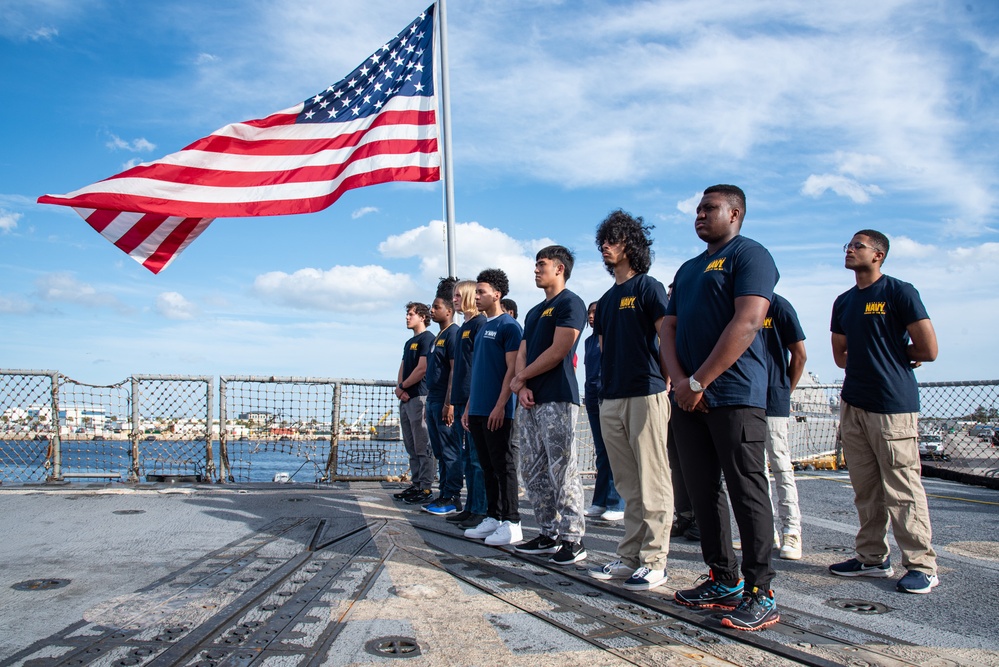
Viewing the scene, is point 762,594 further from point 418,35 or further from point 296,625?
point 418,35

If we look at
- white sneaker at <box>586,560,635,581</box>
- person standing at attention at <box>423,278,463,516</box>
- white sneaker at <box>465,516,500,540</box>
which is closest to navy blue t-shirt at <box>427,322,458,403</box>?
person standing at attention at <box>423,278,463,516</box>

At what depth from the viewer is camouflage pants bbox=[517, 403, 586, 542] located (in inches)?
152

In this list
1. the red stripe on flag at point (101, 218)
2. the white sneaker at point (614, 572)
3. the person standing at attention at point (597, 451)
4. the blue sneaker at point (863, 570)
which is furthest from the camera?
the red stripe on flag at point (101, 218)

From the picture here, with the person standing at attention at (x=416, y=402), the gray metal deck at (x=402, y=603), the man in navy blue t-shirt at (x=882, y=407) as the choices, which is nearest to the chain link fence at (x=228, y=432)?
the person standing at attention at (x=416, y=402)

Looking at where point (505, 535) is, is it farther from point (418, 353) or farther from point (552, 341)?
point (418, 353)

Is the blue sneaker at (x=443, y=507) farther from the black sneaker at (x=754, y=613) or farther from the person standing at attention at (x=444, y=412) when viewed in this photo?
the black sneaker at (x=754, y=613)

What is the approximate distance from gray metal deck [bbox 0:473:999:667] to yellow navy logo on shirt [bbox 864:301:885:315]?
4.67 feet

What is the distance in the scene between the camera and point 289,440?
848cm

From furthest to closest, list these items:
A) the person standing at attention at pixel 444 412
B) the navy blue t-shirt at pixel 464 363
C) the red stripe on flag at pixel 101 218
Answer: the red stripe on flag at pixel 101 218, the person standing at attention at pixel 444 412, the navy blue t-shirt at pixel 464 363

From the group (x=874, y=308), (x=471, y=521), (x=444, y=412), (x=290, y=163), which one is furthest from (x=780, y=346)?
(x=290, y=163)

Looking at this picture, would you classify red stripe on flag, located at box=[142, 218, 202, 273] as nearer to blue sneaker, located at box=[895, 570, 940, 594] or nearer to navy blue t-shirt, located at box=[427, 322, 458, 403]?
navy blue t-shirt, located at box=[427, 322, 458, 403]

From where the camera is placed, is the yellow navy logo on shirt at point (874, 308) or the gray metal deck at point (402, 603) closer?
the gray metal deck at point (402, 603)

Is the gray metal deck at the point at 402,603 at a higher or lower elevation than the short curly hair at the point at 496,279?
lower

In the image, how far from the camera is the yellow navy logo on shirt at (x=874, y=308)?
3672 mm
